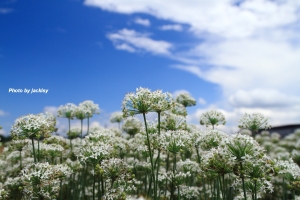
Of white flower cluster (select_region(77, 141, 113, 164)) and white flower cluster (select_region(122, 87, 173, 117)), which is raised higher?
white flower cluster (select_region(122, 87, 173, 117))

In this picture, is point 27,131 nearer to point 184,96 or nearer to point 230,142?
point 230,142

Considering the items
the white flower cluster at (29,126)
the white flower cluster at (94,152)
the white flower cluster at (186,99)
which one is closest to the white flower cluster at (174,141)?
the white flower cluster at (94,152)

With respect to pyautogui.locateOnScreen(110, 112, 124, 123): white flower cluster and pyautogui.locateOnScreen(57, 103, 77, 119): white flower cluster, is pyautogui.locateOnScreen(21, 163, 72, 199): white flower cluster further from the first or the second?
pyautogui.locateOnScreen(110, 112, 124, 123): white flower cluster

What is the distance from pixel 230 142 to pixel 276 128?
130 feet

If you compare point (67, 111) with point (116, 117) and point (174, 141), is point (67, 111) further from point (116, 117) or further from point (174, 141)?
point (174, 141)

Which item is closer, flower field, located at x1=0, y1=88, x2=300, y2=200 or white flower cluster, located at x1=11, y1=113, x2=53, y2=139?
flower field, located at x1=0, y1=88, x2=300, y2=200

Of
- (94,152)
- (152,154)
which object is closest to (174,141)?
(152,154)

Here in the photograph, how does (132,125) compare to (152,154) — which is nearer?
(152,154)

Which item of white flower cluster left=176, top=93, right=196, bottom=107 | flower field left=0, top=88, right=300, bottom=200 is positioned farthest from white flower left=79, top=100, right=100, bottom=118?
white flower cluster left=176, top=93, right=196, bottom=107

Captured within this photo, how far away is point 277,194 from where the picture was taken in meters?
17.0

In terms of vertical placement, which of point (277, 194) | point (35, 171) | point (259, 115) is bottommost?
point (277, 194)

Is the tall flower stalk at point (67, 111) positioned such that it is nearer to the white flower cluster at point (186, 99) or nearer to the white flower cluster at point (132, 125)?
the white flower cluster at point (132, 125)

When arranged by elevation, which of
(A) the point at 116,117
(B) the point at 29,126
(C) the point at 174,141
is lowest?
(C) the point at 174,141

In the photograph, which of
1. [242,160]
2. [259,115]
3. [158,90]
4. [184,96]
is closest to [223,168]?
[242,160]
